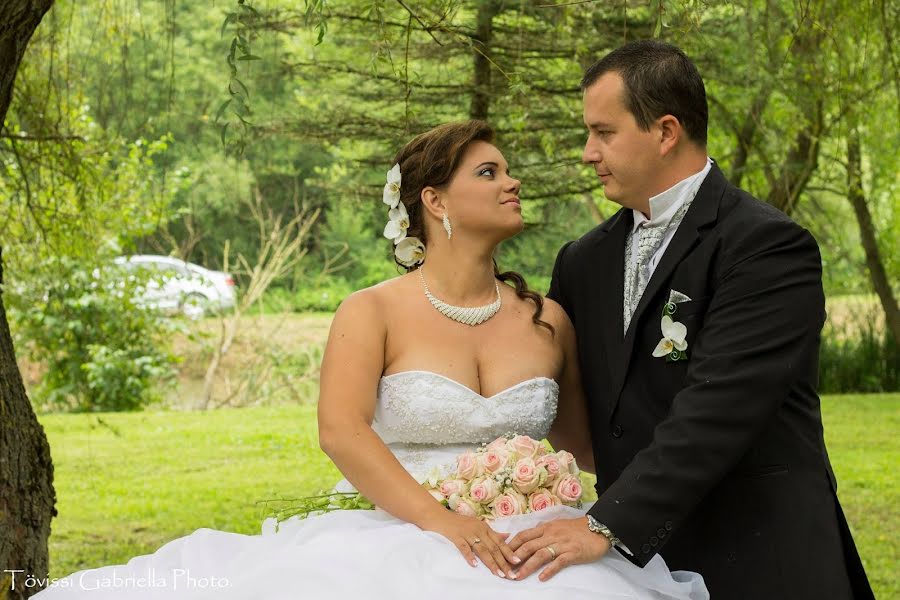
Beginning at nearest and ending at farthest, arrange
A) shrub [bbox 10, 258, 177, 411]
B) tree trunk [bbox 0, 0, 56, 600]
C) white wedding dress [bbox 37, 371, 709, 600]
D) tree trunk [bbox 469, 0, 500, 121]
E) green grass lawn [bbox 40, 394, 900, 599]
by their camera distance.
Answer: white wedding dress [bbox 37, 371, 709, 600] → tree trunk [bbox 0, 0, 56, 600] → tree trunk [bbox 469, 0, 500, 121] → green grass lawn [bbox 40, 394, 900, 599] → shrub [bbox 10, 258, 177, 411]

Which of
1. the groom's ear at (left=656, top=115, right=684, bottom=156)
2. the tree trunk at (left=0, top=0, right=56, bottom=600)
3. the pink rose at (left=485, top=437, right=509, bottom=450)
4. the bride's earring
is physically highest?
the groom's ear at (left=656, top=115, right=684, bottom=156)

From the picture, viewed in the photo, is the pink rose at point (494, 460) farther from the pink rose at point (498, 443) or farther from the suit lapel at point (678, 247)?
the suit lapel at point (678, 247)

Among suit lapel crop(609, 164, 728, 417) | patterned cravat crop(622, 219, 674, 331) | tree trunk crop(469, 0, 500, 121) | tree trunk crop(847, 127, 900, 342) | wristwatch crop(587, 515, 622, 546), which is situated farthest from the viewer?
tree trunk crop(847, 127, 900, 342)

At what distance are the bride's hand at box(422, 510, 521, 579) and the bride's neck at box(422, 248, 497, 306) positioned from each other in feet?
2.32

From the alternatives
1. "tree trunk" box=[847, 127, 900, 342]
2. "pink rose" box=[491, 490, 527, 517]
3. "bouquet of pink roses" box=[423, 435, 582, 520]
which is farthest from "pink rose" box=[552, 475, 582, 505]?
"tree trunk" box=[847, 127, 900, 342]

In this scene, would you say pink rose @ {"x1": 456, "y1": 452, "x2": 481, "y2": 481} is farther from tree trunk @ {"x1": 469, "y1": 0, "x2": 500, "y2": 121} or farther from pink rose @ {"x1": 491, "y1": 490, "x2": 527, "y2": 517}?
tree trunk @ {"x1": 469, "y1": 0, "x2": 500, "y2": 121}

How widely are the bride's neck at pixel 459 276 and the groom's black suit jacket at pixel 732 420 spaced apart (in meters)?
0.43

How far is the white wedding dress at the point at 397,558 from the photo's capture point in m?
2.24

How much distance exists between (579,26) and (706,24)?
1.44 m

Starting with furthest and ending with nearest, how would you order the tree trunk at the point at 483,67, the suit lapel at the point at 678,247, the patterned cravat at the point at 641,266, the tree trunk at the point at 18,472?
the tree trunk at the point at 483,67
the tree trunk at the point at 18,472
the patterned cravat at the point at 641,266
the suit lapel at the point at 678,247

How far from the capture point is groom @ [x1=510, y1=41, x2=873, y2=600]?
94.0 inches

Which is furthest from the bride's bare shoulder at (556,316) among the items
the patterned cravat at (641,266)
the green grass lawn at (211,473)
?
the green grass lawn at (211,473)

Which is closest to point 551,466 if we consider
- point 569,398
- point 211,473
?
point 569,398

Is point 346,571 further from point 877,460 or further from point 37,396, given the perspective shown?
point 37,396
